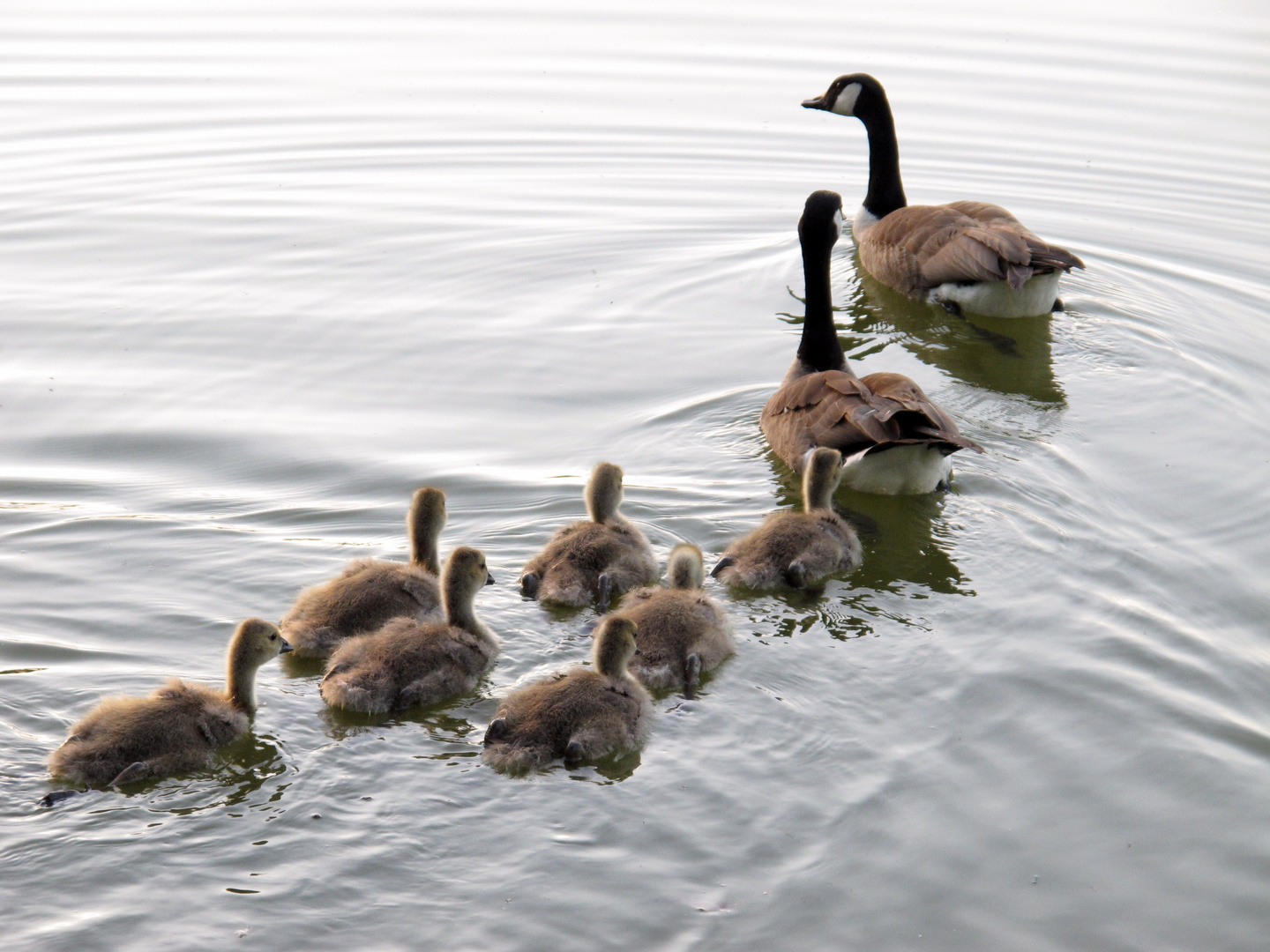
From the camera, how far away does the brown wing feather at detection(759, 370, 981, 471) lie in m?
8.73

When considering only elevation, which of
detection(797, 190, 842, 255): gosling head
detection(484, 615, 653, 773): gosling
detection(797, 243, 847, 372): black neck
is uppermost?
detection(797, 190, 842, 255): gosling head

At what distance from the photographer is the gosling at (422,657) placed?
673 centimetres

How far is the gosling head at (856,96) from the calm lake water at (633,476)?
3.75 feet

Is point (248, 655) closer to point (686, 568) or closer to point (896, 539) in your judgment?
point (686, 568)

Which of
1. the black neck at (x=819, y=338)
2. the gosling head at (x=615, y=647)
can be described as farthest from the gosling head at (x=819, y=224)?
the gosling head at (x=615, y=647)

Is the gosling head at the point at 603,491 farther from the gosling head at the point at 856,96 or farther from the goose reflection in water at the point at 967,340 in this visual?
the gosling head at the point at 856,96

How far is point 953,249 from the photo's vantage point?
41.6 feet

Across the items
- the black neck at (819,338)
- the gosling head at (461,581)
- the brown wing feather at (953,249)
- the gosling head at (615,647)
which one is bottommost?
the gosling head at (615,647)

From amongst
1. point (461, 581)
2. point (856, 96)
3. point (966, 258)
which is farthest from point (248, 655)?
point (856, 96)

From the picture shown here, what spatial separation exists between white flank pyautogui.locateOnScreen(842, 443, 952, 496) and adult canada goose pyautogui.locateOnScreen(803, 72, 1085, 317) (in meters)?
3.38

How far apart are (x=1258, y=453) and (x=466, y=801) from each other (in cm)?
665

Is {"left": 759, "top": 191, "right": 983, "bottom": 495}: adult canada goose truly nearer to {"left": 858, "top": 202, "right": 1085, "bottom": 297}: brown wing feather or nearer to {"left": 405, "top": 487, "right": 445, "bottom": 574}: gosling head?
{"left": 405, "top": 487, "right": 445, "bottom": 574}: gosling head

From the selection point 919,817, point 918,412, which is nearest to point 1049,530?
point 918,412

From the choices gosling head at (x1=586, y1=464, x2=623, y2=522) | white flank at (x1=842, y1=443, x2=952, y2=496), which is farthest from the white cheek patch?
gosling head at (x1=586, y1=464, x2=623, y2=522)
